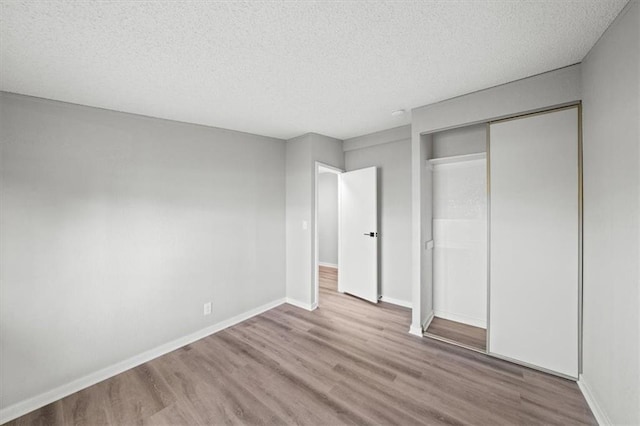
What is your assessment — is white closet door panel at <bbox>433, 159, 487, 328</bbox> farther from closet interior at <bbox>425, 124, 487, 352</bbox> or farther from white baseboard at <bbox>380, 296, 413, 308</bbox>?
white baseboard at <bbox>380, 296, 413, 308</bbox>

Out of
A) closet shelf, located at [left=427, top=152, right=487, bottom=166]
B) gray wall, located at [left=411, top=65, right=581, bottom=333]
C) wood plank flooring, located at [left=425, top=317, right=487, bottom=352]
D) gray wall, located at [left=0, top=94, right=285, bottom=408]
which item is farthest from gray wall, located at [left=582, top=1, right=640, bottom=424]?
gray wall, located at [left=0, top=94, right=285, bottom=408]

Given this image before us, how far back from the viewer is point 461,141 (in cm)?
315

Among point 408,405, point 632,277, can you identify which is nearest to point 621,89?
point 632,277

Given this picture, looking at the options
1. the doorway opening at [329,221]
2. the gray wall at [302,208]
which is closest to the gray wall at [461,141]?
the gray wall at [302,208]

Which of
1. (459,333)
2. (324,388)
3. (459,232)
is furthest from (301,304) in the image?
(459,232)

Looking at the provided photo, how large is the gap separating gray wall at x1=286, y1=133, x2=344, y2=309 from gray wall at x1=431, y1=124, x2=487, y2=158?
1.58 m

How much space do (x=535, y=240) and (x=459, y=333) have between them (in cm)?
138

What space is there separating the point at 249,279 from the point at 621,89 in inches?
151

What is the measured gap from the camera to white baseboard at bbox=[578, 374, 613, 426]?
65.6 inches

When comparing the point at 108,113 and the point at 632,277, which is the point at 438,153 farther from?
the point at 108,113

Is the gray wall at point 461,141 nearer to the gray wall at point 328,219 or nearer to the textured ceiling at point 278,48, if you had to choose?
the textured ceiling at point 278,48

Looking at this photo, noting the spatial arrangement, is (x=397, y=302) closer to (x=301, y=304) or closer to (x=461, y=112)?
(x=301, y=304)

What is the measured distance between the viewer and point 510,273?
239cm

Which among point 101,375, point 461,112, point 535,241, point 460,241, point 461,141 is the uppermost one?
point 461,112
